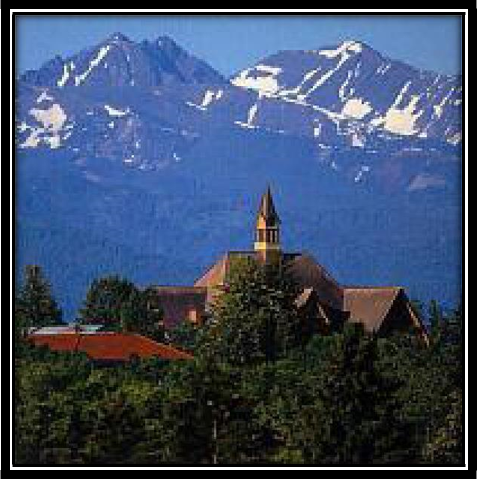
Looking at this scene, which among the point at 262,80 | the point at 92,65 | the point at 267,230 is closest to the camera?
the point at 267,230

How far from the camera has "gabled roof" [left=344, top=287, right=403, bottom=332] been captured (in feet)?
166

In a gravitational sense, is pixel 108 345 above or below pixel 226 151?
below

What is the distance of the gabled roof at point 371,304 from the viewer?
5053 centimetres

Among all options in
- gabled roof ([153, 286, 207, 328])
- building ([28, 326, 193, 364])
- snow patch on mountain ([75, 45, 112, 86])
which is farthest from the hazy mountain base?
building ([28, 326, 193, 364])

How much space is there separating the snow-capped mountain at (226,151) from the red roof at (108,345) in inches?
3320

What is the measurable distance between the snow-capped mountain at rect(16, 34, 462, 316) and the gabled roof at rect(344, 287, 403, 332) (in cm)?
6927

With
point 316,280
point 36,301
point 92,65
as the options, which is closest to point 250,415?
point 36,301

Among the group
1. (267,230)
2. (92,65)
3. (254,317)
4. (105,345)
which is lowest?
(105,345)

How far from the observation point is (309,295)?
48.0m

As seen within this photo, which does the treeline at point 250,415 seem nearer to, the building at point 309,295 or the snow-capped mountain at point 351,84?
the building at point 309,295

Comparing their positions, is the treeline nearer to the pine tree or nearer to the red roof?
the red roof

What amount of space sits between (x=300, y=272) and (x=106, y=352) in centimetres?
1893

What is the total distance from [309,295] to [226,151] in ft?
350

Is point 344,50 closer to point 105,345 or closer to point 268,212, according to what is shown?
point 268,212
